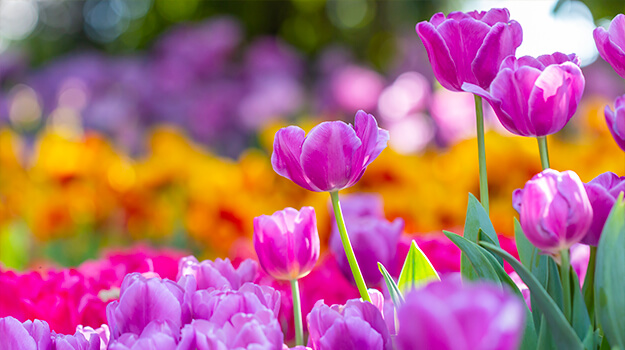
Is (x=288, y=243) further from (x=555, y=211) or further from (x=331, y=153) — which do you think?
(x=555, y=211)

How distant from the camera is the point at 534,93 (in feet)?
1.38

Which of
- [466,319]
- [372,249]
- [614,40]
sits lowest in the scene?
[372,249]

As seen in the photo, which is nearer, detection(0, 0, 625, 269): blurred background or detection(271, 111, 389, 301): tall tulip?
detection(271, 111, 389, 301): tall tulip

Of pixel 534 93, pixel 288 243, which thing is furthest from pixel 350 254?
pixel 534 93

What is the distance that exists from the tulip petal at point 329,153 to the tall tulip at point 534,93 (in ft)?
0.26

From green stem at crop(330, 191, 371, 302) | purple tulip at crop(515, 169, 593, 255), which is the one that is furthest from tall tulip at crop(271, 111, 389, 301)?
purple tulip at crop(515, 169, 593, 255)

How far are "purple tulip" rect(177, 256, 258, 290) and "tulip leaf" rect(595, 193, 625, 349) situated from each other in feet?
0.78

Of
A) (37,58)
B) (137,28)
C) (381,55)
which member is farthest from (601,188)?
(37,58)

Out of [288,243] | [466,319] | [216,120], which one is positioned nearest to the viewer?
[466,319]

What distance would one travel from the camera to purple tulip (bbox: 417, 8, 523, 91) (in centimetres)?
45

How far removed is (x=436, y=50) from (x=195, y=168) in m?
1.16

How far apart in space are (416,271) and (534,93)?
0.45 ft

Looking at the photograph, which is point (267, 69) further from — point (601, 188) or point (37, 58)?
point (601, 188)

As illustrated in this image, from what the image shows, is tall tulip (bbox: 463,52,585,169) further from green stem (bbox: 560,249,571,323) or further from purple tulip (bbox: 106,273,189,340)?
purple tulip (bbox: 106,273,189,340)
